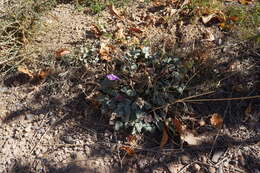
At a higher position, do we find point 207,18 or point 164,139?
point 207,18

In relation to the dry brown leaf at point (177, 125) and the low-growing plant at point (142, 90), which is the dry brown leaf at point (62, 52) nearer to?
the low-growing plant at point (142, 90)

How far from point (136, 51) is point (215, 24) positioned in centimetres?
86

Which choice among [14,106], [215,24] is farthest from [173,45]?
[14,106]

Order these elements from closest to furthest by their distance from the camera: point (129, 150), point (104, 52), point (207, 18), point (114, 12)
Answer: point (129, 150) → point (104, 52) → point (207, 18) → point (114, 12)

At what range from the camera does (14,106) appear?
228 cm

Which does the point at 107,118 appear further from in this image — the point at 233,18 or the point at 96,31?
the point at 233,18

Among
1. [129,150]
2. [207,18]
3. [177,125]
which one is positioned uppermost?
[207,18]

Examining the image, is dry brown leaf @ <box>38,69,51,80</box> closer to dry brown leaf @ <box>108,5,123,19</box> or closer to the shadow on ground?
the shadow on ground

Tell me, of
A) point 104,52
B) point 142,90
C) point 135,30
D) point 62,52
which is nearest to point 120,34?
point 135,30

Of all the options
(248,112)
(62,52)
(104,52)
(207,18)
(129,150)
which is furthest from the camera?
(207,18)

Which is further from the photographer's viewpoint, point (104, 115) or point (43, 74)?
point (43, 74)

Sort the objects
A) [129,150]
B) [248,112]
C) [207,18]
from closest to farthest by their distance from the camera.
Result: [129,150] < [248,112] < [207,18]

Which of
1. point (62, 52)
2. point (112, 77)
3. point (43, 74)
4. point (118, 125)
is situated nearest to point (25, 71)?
point (43, 74)

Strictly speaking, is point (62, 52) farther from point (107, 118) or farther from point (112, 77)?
point (107, 118)
